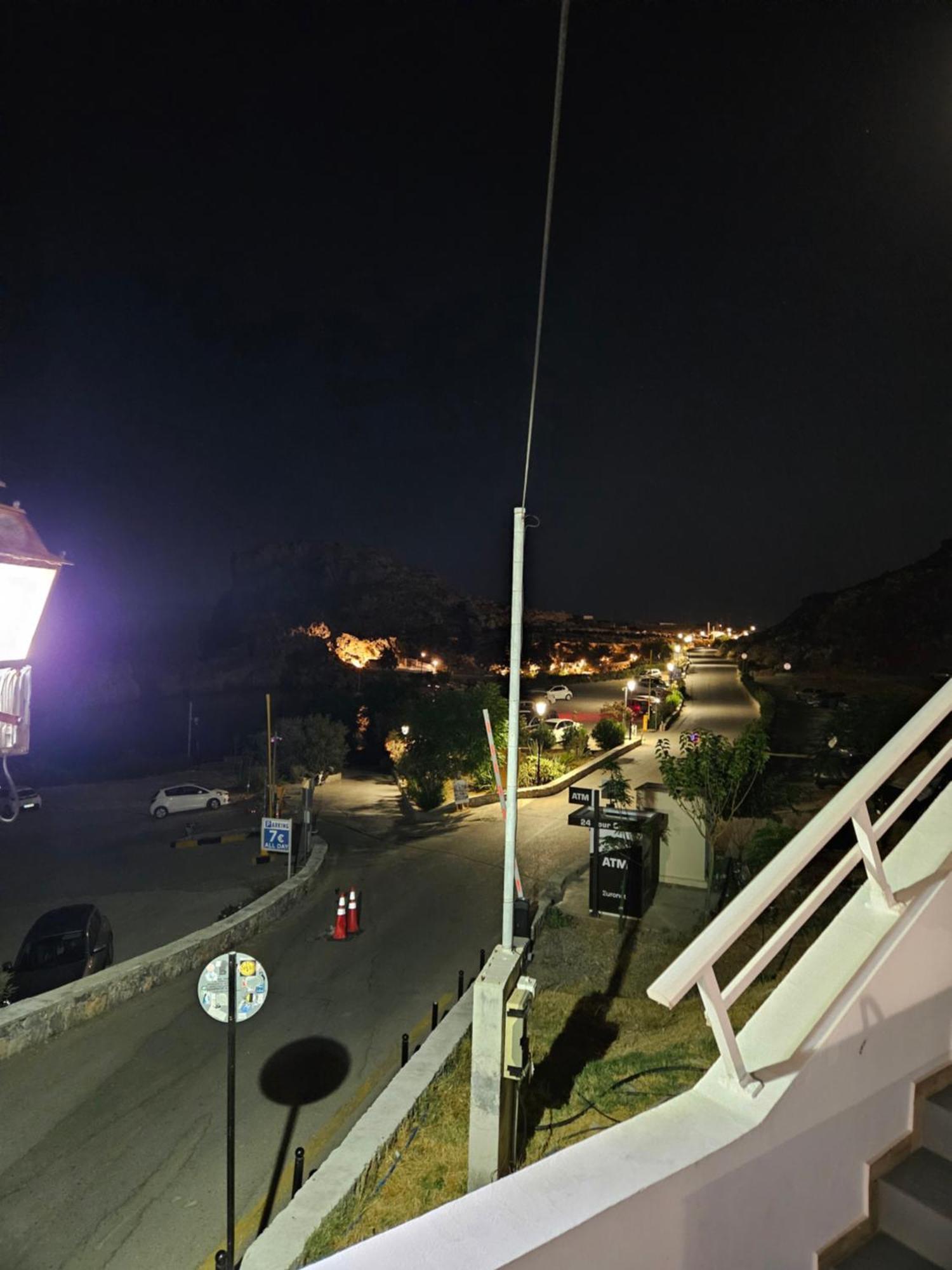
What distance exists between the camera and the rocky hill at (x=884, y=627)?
219 ft

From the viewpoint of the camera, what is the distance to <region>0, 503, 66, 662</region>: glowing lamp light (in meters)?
3.41

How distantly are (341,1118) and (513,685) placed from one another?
187 inches

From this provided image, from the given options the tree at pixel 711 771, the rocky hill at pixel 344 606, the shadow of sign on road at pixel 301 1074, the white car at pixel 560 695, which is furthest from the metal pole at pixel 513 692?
the rocky hill at pixel 344 606

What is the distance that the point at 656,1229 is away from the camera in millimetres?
2195

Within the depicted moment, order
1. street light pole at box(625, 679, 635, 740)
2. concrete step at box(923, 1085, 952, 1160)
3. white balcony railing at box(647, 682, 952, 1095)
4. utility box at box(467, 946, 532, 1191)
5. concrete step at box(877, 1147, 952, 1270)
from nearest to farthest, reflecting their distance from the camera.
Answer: white balcony railing at box(647, 682, 952, 1095) < concrete step at box(877, 1147, 952, 1270) < concrete step at box(923, 1085, 952, 1160) < utility box at box(467, 946, 532, 1191) < street light pole at box(625, 679, 635, 740)

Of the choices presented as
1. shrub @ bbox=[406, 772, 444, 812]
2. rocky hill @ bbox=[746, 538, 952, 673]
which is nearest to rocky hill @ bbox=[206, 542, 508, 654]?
rocky hill @ bbox=[746, 538, 952, 673]

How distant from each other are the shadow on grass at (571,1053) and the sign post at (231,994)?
7.56ft

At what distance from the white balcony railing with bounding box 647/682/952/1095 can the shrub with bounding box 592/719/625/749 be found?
2670cm

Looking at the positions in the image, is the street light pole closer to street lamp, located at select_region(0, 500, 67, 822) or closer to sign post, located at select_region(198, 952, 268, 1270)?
sign post, located at select_region(198, 952, 268, 1270)

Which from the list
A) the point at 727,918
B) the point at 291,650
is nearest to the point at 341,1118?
the point at 727,918

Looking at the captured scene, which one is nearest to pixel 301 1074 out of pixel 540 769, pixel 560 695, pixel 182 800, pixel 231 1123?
pixel 231 1123

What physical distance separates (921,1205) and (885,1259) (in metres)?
0.25

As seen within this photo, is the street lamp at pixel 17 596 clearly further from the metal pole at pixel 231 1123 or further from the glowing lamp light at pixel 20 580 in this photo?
the metal pole at pixel 231 1123

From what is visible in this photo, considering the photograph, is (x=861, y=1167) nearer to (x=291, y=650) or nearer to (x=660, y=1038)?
(x=660, y=1038)
